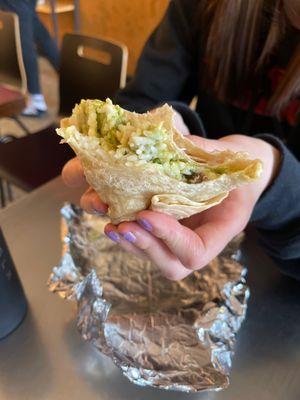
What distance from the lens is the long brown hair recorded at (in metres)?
0.88

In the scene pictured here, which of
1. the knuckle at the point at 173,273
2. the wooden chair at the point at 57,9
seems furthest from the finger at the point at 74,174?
the wooden chair at the point at 57,9

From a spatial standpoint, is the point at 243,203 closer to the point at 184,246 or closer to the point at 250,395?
the point at 184,246

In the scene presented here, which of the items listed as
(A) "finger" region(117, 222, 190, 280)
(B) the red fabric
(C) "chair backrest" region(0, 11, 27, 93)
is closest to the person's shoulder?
(B) the red fabric

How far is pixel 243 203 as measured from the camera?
68cm

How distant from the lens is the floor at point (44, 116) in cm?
291

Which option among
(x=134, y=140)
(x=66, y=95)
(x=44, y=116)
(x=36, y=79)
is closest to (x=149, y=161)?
(x=134, y=140)

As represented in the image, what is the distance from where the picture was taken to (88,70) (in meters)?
1.74

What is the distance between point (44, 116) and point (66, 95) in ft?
4.77

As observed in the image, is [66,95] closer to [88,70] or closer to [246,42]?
[88,70]

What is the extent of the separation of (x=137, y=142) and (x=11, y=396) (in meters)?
0.45

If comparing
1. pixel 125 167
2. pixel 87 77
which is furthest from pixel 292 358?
pixel 87 77

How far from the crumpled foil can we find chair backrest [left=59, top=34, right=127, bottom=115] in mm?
963

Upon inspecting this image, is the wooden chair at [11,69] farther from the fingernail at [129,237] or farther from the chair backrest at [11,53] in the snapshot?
the fingernail at [129,237]

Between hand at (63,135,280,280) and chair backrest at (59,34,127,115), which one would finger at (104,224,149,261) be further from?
chair backrest at (59,34,127,115)
